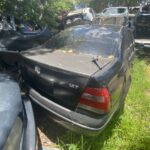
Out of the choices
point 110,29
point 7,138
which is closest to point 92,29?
point 110,29

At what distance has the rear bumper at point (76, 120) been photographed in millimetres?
3455

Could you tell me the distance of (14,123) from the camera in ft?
7.95

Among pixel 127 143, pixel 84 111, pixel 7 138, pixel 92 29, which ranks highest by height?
pixel 92 29

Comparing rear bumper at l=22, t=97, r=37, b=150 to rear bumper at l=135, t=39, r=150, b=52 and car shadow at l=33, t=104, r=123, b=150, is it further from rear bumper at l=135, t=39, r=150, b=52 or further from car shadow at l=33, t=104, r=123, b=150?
rear bumper at l=135, t=39, r=150, b=52

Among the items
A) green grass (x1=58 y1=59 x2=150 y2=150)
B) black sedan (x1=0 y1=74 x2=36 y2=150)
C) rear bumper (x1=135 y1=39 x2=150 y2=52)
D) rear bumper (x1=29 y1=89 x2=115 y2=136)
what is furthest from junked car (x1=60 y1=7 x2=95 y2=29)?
black sedan (x1=0 y1=74 x2=36 y2=150)

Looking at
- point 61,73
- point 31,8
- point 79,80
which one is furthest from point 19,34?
point 79,80

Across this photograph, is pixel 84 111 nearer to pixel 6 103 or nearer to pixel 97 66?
pixel 97 66

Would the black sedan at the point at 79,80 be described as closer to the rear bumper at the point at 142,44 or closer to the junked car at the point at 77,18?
the rear bumper at the point at 142,44

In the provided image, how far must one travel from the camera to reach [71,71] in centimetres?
355

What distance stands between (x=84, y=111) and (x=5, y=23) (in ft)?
15.7

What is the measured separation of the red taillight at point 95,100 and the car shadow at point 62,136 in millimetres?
614

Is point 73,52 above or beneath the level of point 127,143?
above

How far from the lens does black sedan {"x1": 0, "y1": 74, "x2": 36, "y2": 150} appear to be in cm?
222

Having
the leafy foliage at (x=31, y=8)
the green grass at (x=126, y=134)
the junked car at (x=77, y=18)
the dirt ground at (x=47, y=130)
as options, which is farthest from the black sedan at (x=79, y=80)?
the junked car at (x=77, y=18)
